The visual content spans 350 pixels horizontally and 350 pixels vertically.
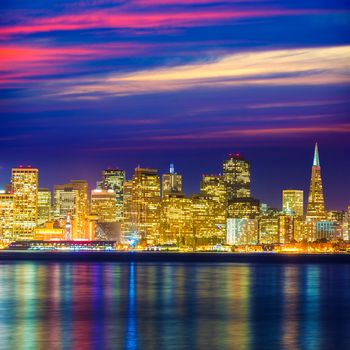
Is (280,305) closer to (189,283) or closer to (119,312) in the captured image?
(119,312)

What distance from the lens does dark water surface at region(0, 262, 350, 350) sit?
61.9m

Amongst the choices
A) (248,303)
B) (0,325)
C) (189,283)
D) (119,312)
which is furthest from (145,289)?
(0,325)

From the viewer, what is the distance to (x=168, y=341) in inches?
2429

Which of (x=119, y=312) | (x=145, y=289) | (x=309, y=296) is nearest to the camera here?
(x=119, y=312)

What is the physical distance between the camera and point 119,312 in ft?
263

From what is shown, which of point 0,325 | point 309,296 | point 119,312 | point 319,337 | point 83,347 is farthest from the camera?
point 309,296

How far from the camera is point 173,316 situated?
3039 inches

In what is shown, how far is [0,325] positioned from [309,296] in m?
41.1

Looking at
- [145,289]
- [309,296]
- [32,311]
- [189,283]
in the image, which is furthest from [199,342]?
[189,283]

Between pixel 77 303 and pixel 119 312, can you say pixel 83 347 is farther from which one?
pixel 77 303

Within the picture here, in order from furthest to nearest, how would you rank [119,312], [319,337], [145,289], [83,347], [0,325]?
[145,289] → [119,312] → [0,325] → [319,337] → [83,347]

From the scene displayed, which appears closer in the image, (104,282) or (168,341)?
(168,341)

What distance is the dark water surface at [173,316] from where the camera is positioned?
61.9m

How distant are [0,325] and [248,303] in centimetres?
2825
